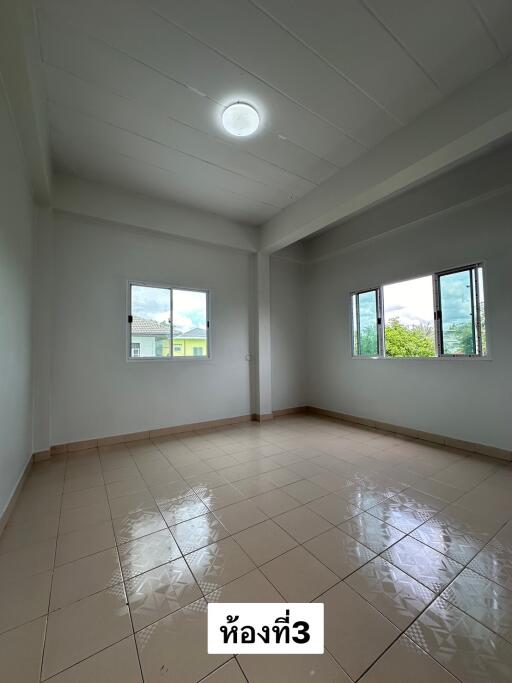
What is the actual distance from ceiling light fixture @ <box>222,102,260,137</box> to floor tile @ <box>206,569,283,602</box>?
10.5 ft

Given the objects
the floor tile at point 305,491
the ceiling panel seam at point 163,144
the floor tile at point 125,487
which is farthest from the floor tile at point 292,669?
the ceiling panel seam at point 163,144

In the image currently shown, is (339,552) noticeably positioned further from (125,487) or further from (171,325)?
(171,325)

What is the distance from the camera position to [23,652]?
42.2 inches

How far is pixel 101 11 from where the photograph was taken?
1.59m

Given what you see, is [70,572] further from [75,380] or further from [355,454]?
[355,454]

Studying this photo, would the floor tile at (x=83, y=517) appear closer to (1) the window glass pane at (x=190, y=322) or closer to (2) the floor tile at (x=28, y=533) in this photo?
(2) the floor tile at (x=28, y=533)

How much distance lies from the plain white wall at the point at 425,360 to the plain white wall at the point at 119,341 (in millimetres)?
1741

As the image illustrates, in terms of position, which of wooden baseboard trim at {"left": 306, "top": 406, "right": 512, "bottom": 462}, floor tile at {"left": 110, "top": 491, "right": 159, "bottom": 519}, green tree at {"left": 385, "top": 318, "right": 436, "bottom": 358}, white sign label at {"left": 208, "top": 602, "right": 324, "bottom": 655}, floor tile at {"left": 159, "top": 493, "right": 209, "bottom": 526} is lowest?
white sign label at {"left": 208, "top": 602, "right": 324, "bottom": 655}

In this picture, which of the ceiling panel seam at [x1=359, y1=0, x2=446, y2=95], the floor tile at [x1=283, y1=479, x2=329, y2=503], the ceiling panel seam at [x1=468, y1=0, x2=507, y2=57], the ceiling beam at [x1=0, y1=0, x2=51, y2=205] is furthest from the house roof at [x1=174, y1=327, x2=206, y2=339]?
the ceiling panel seam at [x1=468, y1=0, x2=507, y2=57]

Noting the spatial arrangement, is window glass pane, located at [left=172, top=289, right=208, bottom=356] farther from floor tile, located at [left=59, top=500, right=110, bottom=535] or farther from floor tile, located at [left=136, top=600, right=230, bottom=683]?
floor tile, located at [left=136, top=600, right=230, bottom=683]

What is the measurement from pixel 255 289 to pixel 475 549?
3899 mm

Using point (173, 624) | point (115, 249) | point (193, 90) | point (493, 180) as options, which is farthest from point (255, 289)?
point (173, 624)

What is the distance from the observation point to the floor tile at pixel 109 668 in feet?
3.20

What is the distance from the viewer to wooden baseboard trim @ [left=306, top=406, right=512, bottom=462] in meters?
2.92
